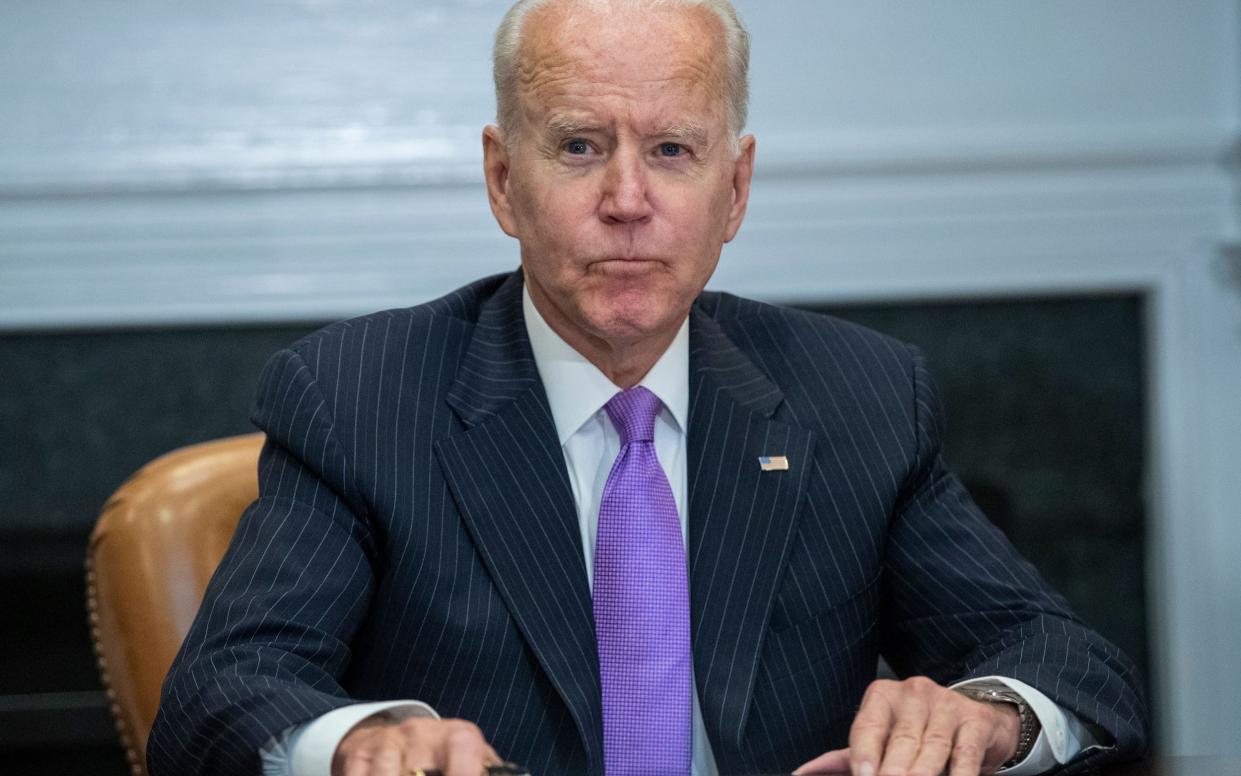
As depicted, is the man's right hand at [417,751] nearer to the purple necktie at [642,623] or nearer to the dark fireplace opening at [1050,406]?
the purple necktie at [642,623]

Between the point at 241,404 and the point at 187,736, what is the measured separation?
1.81m

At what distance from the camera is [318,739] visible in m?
1.29

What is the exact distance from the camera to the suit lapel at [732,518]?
1.64 meters

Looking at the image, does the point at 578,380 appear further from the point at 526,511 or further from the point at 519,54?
the point at 519,54

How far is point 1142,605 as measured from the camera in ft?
10.9

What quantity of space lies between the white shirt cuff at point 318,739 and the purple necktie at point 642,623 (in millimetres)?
316

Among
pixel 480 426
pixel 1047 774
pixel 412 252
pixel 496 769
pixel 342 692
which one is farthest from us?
pixel 412 252

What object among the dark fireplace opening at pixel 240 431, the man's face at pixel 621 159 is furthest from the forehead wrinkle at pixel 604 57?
the dark fireplace opening at pixel 240 431

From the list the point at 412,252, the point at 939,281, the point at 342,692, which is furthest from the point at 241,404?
the point at 342,692

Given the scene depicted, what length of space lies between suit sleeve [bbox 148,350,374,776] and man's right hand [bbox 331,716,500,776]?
78 millimetres

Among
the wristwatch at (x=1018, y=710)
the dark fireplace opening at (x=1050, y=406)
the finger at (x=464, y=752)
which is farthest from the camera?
the dark fireplace opening at (x=1050, y=406)

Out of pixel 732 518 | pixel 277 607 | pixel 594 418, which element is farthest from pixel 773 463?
pixel 277 607

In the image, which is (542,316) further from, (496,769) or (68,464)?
(68,464)

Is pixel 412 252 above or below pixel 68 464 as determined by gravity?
above
